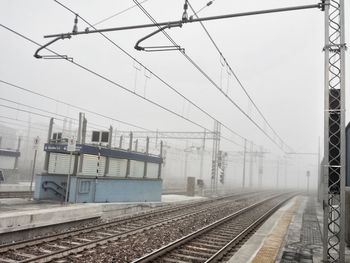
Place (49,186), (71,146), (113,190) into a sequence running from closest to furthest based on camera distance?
(71,146), (49,186), (113,190)

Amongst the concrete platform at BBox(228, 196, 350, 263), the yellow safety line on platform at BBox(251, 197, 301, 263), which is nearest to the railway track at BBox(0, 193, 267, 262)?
the concrete platform at BBox(228, 196, 350, 263)

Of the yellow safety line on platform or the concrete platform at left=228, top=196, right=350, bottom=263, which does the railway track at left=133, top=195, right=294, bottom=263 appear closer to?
the concrete platform at left=228, top=196, right=350, bottom=263

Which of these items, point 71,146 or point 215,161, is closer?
point 71,146

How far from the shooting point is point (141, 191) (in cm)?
2278

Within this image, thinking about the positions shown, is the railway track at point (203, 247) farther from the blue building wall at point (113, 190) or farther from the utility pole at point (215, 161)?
the utility pole at point (215, 161)

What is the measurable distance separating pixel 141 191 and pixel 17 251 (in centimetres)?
1350

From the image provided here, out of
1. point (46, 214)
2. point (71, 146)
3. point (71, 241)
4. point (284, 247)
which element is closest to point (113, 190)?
point (71, 146)

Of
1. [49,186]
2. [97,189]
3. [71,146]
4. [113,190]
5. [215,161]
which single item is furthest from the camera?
[215,161]

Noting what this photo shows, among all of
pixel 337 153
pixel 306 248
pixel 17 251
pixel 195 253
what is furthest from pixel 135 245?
pixel 337 153

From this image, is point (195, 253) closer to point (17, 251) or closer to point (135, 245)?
point (135, 245)

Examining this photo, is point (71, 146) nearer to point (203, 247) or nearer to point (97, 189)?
point (97, 189)

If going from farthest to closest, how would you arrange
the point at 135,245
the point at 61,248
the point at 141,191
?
the point at 141,191 → the point at 135,245 → the point at 61,248

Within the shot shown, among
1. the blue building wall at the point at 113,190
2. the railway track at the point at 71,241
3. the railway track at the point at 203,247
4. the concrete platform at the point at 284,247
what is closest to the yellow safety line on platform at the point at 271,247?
the concrete platform at the point at 284,247

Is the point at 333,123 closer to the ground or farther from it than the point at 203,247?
farther from it
